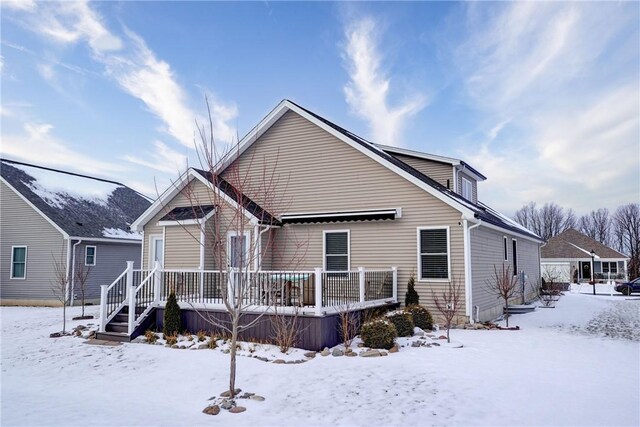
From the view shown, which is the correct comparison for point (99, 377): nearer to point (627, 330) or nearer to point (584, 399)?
point (584, 399)

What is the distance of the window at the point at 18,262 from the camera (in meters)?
21.0

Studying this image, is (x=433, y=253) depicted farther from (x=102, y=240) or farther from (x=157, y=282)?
(x=102, y=240)

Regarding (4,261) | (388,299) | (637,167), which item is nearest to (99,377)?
(388,299)

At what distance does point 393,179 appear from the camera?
46.8 ft

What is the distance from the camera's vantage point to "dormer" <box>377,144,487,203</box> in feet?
57.8

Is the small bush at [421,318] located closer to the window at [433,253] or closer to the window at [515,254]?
the window at [433,253]

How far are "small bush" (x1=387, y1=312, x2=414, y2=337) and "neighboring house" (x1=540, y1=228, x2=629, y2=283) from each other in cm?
3484

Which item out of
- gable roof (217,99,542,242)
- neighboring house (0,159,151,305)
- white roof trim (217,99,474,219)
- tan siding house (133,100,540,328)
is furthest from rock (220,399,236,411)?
neighboring house (0,159,151,305)

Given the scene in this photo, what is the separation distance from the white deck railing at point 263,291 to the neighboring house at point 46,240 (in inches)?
348

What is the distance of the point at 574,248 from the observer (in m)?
43.1

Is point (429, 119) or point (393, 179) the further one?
point (429, 119)

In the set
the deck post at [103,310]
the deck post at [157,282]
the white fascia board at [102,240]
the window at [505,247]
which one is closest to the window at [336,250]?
the deck post at [157,282]

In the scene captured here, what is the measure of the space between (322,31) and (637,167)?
15.5 m

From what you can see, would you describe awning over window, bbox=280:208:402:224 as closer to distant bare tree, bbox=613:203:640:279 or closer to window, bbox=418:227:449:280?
window, bbox=418:227:449:280
